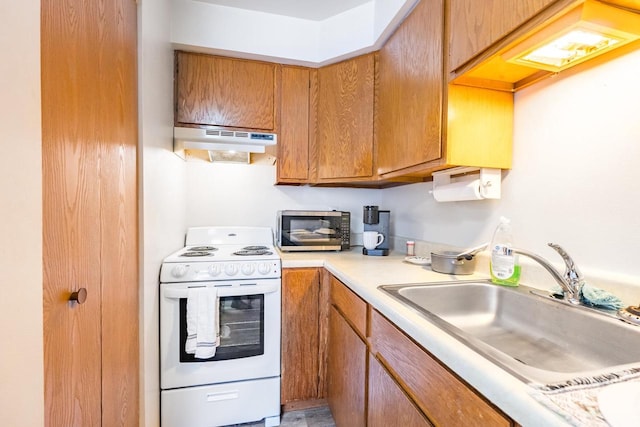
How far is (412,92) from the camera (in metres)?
1.35

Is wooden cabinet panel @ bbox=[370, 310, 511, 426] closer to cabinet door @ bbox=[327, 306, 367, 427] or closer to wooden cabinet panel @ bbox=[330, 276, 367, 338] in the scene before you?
wooden cabinet panel @ bbox=[330, 276, 367, 338]

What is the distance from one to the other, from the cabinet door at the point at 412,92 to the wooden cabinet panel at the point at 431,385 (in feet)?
2.49

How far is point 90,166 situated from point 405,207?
5.81 ft

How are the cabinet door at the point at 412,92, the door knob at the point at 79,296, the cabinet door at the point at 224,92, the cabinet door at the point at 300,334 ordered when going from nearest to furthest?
1. the door knob at the point at 79,296
2. the cabinet door at the point at 412,92
3. the cabinet door at the point at 300,334
4. the cabinet door at the point at 224,92

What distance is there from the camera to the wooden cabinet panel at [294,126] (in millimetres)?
1951

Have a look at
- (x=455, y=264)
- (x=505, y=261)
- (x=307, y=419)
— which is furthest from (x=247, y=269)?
(x=505, y=261)

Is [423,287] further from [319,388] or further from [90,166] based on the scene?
[90,166]

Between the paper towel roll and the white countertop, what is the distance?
0.36 meters

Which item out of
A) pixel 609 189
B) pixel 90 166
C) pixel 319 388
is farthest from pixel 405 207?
pixel 90 166

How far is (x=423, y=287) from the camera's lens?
1.08 meters

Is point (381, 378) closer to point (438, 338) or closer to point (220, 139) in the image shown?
point (438, 338)

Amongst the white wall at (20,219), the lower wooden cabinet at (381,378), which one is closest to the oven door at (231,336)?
the lower wooden cabinet at (381,378)

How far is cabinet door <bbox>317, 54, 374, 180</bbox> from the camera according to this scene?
1805 mm

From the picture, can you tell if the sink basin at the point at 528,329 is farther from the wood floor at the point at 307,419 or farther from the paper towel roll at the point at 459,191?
the wood floor at the point at 307,419
